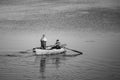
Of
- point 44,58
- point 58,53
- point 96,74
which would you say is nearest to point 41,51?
point 44,58

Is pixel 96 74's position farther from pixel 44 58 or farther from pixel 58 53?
pixel 58 53

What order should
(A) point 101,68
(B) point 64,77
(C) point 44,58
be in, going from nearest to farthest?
(B) point 64,77 < (A) point 101,68 < (C) point 44,58

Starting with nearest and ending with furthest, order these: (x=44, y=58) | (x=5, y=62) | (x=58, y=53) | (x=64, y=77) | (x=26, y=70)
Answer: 1. (x=64, y=77)
2. (x=26, y=70)
3. (x=5, y=62)
4. (x=44, y=58)
5. (x=58, y=53)

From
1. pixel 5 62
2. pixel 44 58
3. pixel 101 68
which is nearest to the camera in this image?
pixel 101 68

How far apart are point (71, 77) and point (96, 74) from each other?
2963 mm

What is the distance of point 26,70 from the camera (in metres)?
28.9

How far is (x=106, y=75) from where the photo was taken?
27.5 m

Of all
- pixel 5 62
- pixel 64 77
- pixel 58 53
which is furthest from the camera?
pixel 58 53

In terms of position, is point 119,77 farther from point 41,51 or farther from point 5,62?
point 41,51

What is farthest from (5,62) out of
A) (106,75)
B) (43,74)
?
(106,75)

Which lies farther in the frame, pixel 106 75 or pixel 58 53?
pixel 58 53

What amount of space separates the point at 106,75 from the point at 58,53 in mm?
19033

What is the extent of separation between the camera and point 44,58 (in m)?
39.8

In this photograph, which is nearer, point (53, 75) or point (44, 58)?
point (53, 75)
